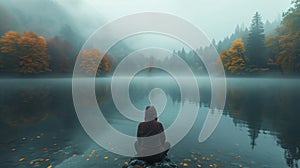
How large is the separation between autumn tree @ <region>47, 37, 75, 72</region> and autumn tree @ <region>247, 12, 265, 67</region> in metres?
79.2

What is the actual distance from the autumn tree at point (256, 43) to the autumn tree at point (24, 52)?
3235 inches

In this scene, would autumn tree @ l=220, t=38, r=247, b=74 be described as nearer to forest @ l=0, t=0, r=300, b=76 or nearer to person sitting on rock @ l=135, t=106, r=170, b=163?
forest @ l=0, t=0, r=300, b=76

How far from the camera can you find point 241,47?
6241 cm

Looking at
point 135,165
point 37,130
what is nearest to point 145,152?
point 135,165

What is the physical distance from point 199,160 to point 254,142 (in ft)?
14.7

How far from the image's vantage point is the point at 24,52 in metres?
56.9

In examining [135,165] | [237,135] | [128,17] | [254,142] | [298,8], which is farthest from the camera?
[298,8]

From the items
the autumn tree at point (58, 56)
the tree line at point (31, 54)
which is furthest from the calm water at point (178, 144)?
the autumn tree at point (58, 56)

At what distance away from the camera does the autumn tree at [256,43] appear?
56.8 meters

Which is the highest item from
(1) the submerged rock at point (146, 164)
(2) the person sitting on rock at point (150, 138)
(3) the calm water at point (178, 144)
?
(2) the person sitting on rock at point (150, 138)

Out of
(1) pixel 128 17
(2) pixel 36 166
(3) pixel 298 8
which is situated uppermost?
(3) pixel 298 8

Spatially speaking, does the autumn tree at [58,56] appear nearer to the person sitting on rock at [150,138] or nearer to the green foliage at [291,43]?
the person sitting on rock at [150,138]

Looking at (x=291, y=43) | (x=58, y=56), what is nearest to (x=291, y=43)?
(x=291, y=43)

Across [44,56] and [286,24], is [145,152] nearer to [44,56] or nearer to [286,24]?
[286,24]
